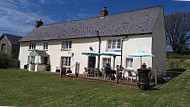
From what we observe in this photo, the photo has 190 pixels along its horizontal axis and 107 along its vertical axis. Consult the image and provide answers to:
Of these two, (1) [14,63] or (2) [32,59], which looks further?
(1) [14,63]

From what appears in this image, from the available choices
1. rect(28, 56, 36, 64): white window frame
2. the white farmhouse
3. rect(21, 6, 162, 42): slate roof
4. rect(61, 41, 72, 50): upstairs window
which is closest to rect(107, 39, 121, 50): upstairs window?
the white farmhouse

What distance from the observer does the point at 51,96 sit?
8.93m

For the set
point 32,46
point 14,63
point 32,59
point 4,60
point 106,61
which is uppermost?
point 32,46

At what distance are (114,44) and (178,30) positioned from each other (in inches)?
1072

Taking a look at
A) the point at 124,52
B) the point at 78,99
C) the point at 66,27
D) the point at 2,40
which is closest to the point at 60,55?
the point at 66,27

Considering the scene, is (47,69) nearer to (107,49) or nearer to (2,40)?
(107,49)

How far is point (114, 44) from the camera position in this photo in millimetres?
18922

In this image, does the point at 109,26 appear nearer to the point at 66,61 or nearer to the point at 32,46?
the point at 66,61

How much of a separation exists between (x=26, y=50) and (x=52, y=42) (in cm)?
702

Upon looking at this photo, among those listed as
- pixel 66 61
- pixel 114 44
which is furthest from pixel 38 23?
pixel 114 44

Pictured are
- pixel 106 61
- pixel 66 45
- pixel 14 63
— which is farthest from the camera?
pixel 14 63

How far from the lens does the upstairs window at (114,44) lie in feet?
61.1

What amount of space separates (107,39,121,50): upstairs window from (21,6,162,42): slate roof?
799 mm

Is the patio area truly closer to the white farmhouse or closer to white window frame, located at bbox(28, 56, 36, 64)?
the white farmhouse
